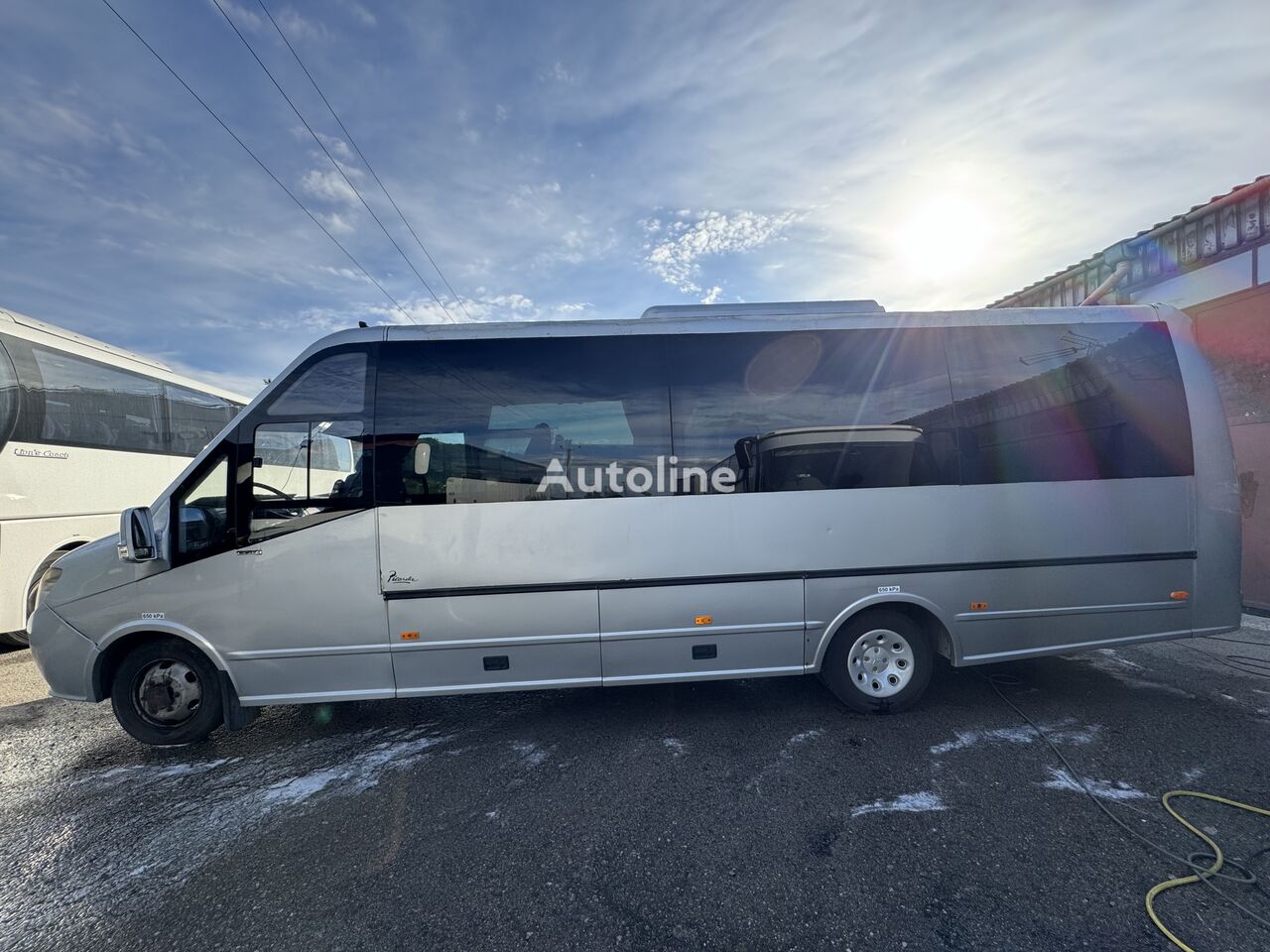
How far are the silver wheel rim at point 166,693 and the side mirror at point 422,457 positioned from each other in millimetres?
2204

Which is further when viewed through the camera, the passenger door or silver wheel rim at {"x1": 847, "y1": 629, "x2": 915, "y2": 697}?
silver wheel rim at {"x1": 847, "y1": 629, "x2": 915, "y2": 697}

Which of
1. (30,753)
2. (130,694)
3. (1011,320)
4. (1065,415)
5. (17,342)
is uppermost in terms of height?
(17,342)

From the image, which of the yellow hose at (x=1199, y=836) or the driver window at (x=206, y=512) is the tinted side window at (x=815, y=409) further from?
the driver window at (x=206, y=512)

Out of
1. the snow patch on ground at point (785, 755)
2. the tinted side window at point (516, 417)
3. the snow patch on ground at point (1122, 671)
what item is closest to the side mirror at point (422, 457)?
the tinted side window at point (516, 417)

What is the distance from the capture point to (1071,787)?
3.30 m

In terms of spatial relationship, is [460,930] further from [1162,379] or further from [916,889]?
[1162,379]

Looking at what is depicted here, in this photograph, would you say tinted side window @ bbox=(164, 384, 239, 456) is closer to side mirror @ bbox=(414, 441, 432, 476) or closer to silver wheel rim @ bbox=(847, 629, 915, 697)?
side mirror @ bbox=(414, 441, 432, 476)

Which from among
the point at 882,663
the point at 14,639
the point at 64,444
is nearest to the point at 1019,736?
the point at 882,663

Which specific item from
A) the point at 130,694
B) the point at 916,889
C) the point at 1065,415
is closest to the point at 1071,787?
the point at 916,889

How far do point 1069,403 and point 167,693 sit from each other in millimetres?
7104

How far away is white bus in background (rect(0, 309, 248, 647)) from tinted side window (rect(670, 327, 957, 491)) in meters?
7.49

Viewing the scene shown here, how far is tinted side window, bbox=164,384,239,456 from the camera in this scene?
A: 9.02 metres

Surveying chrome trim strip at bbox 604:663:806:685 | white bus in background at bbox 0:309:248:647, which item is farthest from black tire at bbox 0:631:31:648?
chrome trim strip at bbox 604:663:806:685

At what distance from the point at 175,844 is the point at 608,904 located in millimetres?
2404
